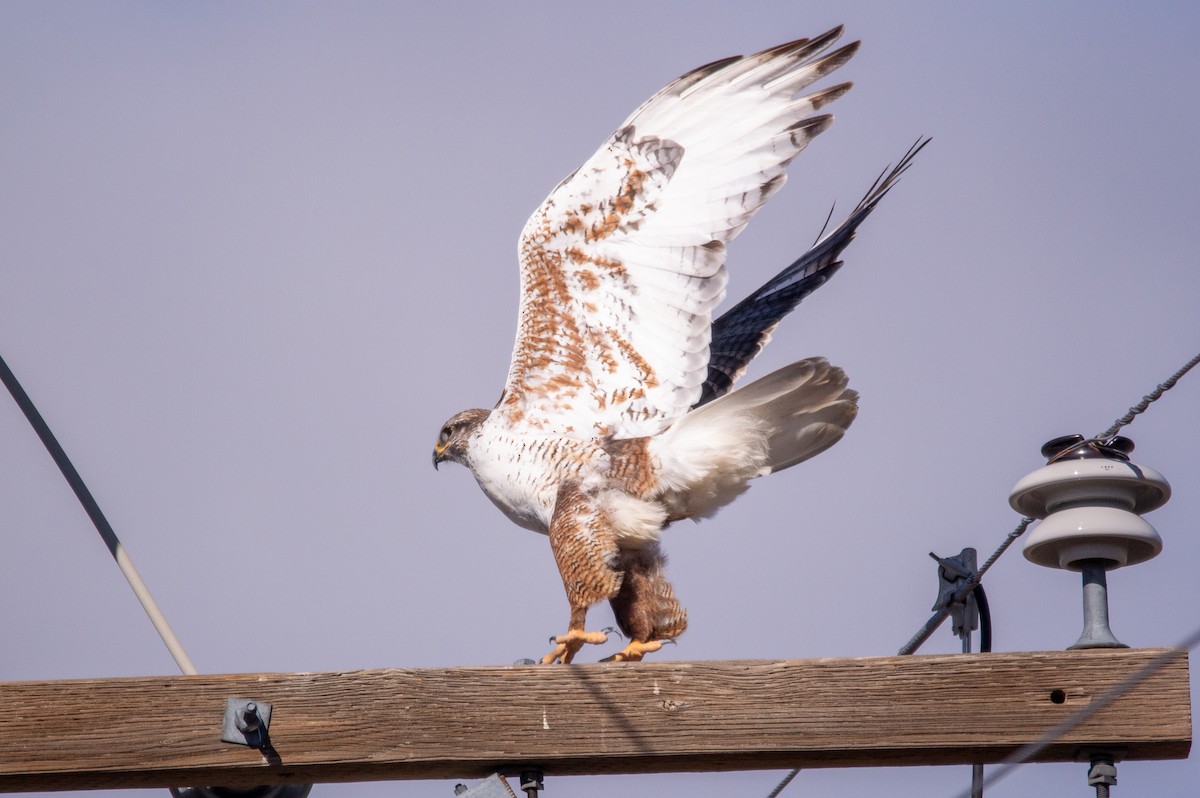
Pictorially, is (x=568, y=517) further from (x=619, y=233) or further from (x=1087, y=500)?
(x=1087, y=500)

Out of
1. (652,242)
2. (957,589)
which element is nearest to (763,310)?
(652,242)

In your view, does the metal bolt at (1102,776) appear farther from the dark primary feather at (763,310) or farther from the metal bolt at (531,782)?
the dark primary feather at (763,310)

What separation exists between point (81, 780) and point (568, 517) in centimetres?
170

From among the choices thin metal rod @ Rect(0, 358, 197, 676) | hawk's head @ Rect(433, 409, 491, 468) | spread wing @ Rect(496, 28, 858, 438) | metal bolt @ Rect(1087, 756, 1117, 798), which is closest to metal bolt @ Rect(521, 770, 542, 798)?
thin metal rod @ Rect(0, 358, 197, 676)

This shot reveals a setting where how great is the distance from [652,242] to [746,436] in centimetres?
79

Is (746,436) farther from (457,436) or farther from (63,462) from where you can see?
(63,462)

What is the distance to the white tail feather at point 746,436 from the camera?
14.9ft

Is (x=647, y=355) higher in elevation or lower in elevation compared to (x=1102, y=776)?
higher

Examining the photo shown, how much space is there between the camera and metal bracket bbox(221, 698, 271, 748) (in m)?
3.38

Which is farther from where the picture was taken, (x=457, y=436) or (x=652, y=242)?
(x=457, y=436)

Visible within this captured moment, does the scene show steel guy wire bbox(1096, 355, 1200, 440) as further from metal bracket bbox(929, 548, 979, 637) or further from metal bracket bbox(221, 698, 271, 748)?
metal bracket bbox(221, 698, 271, 748)

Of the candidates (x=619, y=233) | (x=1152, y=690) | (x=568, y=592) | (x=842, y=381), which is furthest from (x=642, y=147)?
(x=1152, y=690)

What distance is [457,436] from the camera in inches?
219

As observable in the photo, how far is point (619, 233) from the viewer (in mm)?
5145
